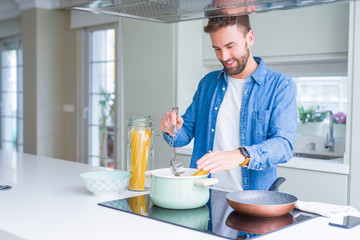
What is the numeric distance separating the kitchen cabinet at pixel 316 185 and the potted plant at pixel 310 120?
1.96ft

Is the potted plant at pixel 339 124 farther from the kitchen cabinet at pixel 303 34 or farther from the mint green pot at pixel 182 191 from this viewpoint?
the mint green pot at pixel 182 191

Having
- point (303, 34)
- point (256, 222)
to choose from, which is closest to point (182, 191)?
point (256, 222)

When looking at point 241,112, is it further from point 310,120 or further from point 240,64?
point 310,120

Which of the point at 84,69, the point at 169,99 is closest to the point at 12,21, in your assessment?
the point at 84,69

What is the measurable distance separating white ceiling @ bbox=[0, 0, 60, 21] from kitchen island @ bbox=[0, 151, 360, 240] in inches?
162

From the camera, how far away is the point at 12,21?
646 centimetres

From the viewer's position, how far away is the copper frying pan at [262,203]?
1.23m

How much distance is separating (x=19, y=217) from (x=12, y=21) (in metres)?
5.79

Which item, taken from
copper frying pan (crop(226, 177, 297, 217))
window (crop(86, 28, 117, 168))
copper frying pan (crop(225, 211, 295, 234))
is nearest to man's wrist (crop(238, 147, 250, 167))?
copper frying pan (crop(226, 177, 297, 217))

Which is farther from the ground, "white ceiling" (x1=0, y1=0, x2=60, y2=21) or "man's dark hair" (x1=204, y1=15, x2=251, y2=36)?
"white ceiling" (x1=0, y1=0, x2=60, y2=21)

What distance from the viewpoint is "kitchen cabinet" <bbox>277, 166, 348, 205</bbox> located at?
2689 mm

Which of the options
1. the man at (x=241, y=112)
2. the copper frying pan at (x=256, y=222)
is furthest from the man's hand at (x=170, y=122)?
the copper frying pan at (x=256, y=222)

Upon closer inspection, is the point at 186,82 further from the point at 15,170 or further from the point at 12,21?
the point at 12,21

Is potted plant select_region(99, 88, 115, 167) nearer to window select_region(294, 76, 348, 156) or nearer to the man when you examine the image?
window select_region(294, 76, 348, 156)
